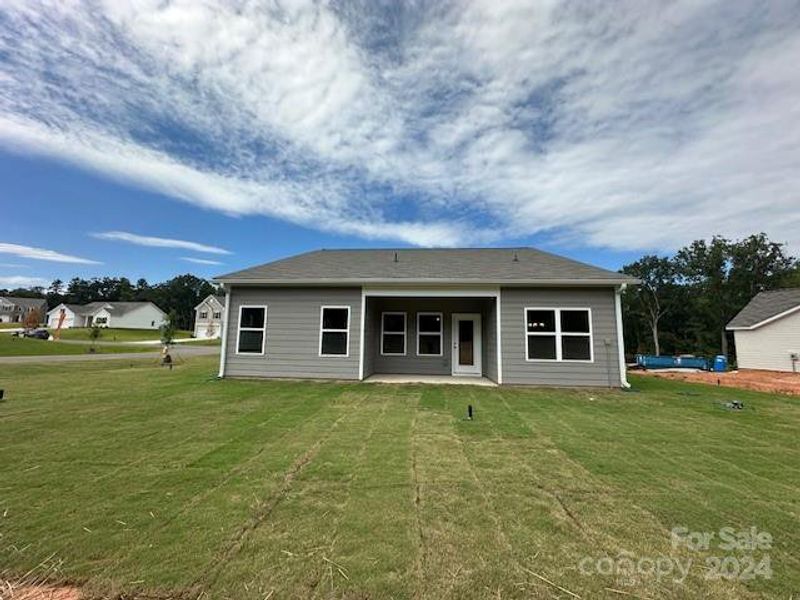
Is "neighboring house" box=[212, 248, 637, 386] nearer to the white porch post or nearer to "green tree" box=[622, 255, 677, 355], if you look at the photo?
the white porch post

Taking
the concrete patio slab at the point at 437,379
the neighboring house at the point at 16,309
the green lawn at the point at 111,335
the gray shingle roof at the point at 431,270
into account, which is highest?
the neighboring house at the point at 16,309

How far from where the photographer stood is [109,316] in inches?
2447

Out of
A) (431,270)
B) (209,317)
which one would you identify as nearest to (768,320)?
(431,270)

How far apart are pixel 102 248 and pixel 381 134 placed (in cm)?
3431

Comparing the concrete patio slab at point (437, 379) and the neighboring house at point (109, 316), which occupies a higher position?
the neighboring house at point (109, 316)

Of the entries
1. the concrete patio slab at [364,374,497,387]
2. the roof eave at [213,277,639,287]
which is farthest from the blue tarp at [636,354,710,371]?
the concrete patio slab at [364,374,497,387]

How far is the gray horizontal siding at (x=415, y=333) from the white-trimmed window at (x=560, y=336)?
2309 mm

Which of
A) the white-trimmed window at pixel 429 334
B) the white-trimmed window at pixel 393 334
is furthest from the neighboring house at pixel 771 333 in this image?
the white-trimmed window at pixel 393 334

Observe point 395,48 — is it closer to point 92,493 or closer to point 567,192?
point 567,192

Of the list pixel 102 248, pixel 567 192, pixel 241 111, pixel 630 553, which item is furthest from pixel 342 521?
pixel 102 248

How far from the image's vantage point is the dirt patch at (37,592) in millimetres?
1925

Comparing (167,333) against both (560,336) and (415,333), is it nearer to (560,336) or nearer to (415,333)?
(415,333)

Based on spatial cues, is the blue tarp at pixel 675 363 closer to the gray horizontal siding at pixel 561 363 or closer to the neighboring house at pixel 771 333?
the neighboring house at pixel 771 333

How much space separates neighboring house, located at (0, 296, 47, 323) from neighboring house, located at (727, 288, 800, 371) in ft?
297
